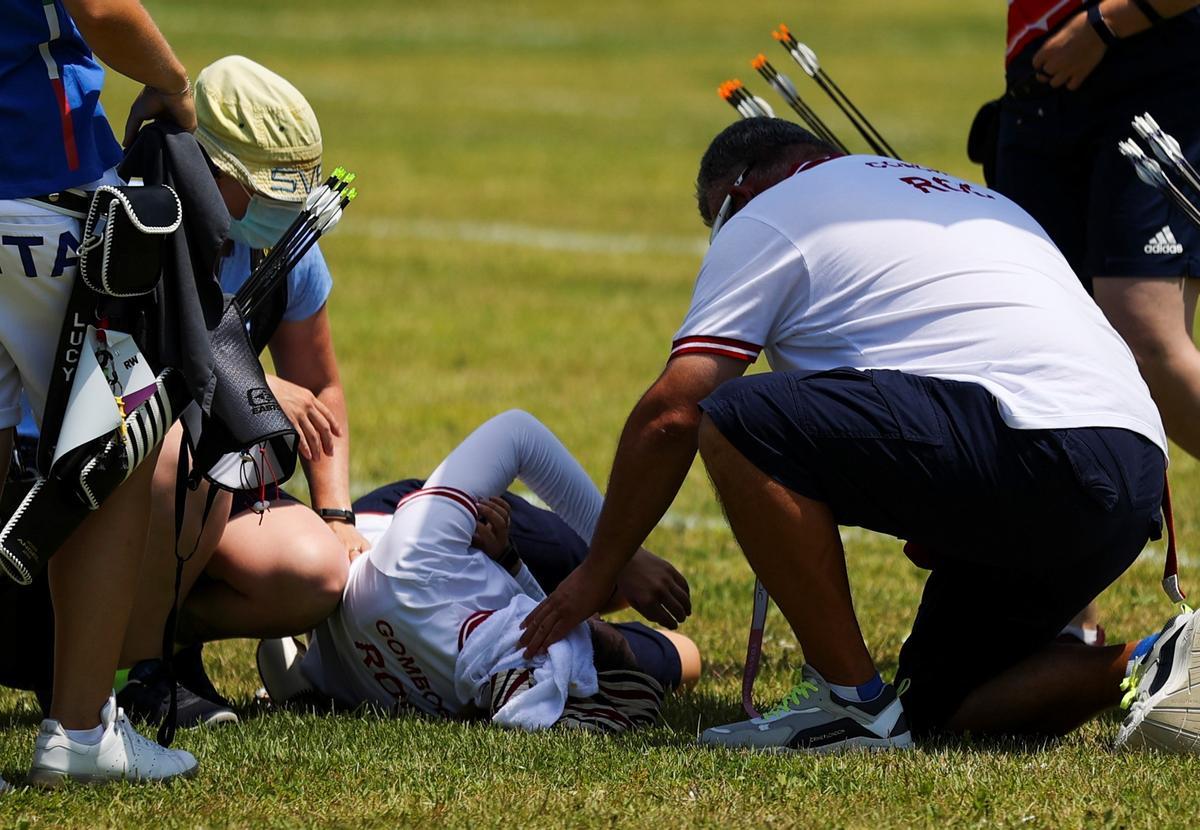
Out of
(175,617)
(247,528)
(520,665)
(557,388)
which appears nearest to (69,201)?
(175,617)

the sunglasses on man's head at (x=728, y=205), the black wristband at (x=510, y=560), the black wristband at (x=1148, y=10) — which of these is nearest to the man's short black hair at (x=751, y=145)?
the sunglasses on man's head at (x=728, y=205)

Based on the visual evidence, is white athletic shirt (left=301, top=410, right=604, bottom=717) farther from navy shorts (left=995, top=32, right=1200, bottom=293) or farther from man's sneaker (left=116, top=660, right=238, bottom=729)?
navy shorts (left=995, top=32, right=1200, bottom=293)

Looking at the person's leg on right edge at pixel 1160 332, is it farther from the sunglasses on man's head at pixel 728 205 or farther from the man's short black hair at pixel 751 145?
the sunglasses on man's head at pixel 728 205

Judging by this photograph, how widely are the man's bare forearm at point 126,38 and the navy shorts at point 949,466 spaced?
3.86 ft

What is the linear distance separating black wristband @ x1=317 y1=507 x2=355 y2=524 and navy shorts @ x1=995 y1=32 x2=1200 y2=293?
193cm

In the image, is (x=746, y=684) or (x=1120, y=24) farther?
(x=1120, y=24)

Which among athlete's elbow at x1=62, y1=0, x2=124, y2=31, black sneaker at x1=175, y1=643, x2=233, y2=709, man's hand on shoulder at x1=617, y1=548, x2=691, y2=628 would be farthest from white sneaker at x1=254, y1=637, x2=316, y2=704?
athlete's elbow at x1=62, y1=0, x2=124, y2=31

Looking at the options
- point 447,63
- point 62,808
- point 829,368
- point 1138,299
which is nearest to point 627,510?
point 829,368

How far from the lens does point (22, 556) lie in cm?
313

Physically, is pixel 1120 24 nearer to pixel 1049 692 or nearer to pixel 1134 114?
pixel 1134 114

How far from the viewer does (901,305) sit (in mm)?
3570

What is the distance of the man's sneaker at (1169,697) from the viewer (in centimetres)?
348

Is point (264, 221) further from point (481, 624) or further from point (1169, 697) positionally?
point (1169, 697)

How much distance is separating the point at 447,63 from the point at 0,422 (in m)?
23.6
